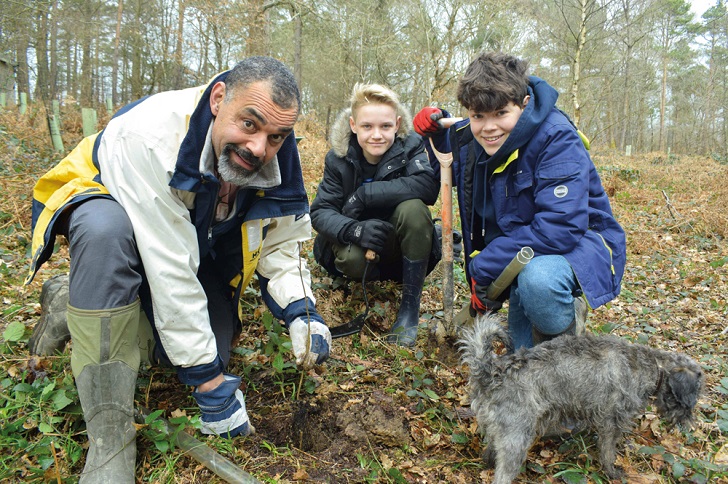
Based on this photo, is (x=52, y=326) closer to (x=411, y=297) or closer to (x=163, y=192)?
(x=163, y=192)

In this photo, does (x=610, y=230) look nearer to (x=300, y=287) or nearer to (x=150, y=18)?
(x=300, y=287)

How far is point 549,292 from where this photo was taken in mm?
2506

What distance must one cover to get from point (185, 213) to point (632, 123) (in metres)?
36.9

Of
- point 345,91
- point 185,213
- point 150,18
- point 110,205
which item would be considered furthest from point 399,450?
point 150,18

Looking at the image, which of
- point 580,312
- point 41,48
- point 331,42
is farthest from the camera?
point 331,42

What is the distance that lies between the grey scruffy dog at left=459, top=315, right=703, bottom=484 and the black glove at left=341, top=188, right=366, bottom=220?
1.74 m

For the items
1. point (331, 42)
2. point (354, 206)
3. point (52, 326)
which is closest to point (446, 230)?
point (354, 206)

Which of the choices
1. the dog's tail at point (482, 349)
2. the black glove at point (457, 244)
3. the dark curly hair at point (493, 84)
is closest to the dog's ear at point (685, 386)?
the dog's tail at point (482, 349)

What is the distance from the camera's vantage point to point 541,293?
2523mm

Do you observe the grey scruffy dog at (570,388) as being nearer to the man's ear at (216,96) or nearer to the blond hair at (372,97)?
the man's ear at (216,96)

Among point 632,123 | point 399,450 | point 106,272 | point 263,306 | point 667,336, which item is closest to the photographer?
point 106,272

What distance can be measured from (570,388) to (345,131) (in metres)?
2.64

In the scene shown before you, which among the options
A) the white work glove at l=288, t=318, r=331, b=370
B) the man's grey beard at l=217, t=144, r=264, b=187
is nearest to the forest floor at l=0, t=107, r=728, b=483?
the white work glove at l=288, t=318, r=331, b=370

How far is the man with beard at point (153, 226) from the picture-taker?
2.00m
